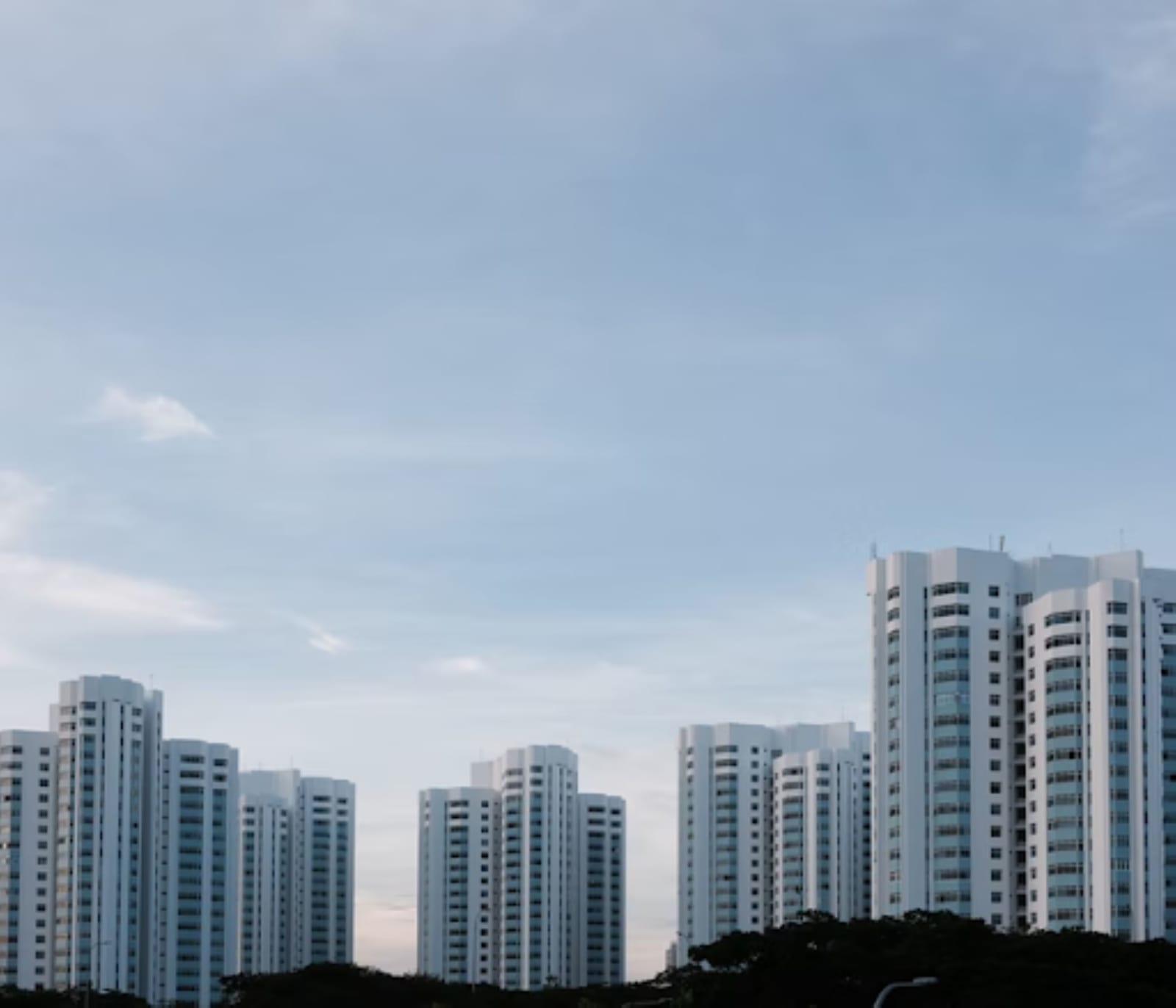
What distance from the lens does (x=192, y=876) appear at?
641 feet

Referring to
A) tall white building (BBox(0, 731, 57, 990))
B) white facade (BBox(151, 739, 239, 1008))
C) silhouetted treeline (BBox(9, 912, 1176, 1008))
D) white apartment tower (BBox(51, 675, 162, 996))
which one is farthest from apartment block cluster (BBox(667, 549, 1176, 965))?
tall white building (BBox(0, 731, 57, 990))

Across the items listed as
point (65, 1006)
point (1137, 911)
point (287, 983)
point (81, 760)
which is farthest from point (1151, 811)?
point (81, 760)

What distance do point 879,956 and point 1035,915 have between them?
1377 inches

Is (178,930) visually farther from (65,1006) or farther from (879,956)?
(879,956)

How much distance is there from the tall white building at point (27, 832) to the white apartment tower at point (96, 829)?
50.1 inches

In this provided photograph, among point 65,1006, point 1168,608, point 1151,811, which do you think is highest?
point 1168,608

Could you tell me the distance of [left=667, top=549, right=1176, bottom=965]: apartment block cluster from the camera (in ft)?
431

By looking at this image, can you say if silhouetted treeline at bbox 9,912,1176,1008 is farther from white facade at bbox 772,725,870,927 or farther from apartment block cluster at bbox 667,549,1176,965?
white facade at bbox 772,725,870,927

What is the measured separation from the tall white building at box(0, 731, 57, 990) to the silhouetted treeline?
76.0m

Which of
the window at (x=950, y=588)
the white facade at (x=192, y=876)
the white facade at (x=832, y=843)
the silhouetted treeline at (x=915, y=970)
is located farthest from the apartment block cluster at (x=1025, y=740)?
the white facade at (x=192, y=876)

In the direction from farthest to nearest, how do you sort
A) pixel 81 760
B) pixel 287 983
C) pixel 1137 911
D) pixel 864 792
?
pixel 864 792 → pixel 81 760 → pixel 1137 911 → pixel 287 983

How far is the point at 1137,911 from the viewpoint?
426ft

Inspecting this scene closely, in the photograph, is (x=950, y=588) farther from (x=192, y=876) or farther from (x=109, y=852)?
(x=192, y=876)

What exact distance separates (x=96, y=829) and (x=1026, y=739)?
272ft
